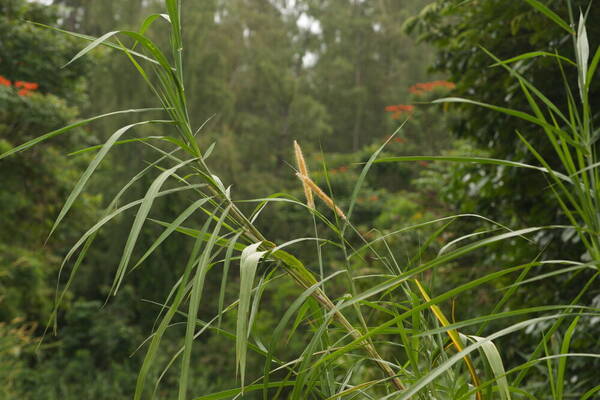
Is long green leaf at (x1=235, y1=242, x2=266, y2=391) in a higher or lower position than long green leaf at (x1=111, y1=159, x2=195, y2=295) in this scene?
lower

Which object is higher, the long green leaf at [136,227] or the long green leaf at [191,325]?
the long green leaf at [136,227]

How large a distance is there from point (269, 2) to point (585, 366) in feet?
31.8

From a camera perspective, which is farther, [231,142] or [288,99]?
[288,99]

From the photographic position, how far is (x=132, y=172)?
679cm

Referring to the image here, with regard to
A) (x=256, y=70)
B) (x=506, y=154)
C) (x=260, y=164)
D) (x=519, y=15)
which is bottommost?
(x=260, y=164)

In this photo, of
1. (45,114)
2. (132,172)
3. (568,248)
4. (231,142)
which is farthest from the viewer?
(231,142)

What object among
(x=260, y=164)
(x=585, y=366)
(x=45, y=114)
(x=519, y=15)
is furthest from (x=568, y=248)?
(x=260, y=164)

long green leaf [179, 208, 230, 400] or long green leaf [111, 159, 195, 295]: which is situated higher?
long green leaf [111, 159, 195, 295]

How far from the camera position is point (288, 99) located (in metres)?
9.36

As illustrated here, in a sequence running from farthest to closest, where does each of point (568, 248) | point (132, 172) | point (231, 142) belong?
point (231, 142)
point (132, 172)
point (568, 248)

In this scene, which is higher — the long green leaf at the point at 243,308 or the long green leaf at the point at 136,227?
the long green leaf at the point at 136,227

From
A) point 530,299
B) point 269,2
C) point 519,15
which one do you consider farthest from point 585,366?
point 269,2

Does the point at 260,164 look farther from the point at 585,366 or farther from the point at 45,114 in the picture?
the point at 585,366

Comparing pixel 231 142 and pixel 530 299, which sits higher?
pixel 530 299
